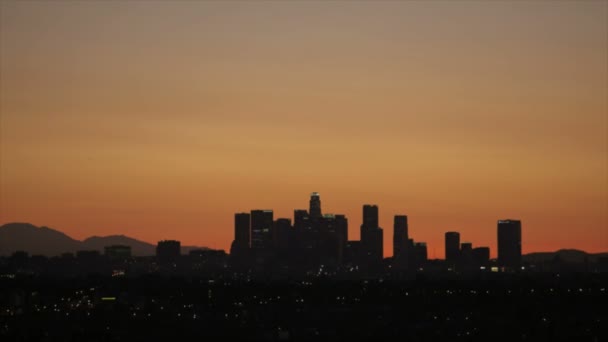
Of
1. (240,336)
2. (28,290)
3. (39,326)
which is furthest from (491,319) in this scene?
(28,290)

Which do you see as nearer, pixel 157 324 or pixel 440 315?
pixel 157 324

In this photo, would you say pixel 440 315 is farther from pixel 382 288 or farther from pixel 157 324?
pixel 382 288

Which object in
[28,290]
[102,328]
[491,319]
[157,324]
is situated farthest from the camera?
[28,290]

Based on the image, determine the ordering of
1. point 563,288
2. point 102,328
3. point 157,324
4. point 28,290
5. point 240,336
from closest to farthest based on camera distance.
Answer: point 240,336, point 102,328, point 157,324, point 28,290, point 563,288

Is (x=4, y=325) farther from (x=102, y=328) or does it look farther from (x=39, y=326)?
(x=102, y=328)

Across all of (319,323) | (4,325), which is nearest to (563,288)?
(319,323)

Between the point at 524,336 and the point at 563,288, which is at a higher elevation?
the point at 563,288
